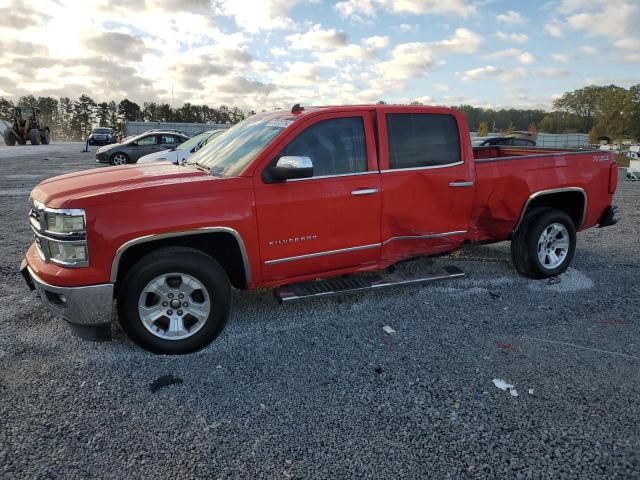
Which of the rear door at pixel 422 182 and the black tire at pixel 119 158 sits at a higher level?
the black tire at pixel 119 158

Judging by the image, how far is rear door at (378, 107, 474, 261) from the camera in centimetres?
431

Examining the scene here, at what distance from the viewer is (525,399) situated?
302 centimetres

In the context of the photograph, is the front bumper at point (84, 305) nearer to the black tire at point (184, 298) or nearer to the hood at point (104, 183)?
the black tire at point (184, 298)

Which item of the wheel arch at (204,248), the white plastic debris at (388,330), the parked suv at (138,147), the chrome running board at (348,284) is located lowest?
the white plastic debris at (388,330)

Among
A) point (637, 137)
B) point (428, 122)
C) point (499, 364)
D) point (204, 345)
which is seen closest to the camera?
point (499, 364)

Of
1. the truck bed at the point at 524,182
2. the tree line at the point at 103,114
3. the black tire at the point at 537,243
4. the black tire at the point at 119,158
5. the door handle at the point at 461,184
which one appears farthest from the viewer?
the tree line at the point at 103,114

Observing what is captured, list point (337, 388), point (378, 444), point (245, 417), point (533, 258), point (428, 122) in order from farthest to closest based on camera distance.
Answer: point (533, 258) → point (428, 122) → point (337, 388) → point (245, 417) → point (378, 444)

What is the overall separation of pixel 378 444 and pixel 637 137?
111 metres

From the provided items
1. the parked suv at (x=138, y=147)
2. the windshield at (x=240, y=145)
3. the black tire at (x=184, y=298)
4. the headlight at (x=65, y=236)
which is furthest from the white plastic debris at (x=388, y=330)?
the parked suv at (x=138, y=147)

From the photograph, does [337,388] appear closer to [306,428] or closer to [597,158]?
[306,428]

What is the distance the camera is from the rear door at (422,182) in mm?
4312

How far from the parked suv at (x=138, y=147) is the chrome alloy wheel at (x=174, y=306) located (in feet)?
51.5

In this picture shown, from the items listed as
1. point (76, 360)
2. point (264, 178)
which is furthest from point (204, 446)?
point (264, 178)

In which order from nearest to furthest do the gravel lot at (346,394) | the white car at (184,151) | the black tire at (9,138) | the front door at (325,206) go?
the gravel lot at (346,394) < the front door at (325,206) < the white car at (184,151) < the black tire at (9,138)
